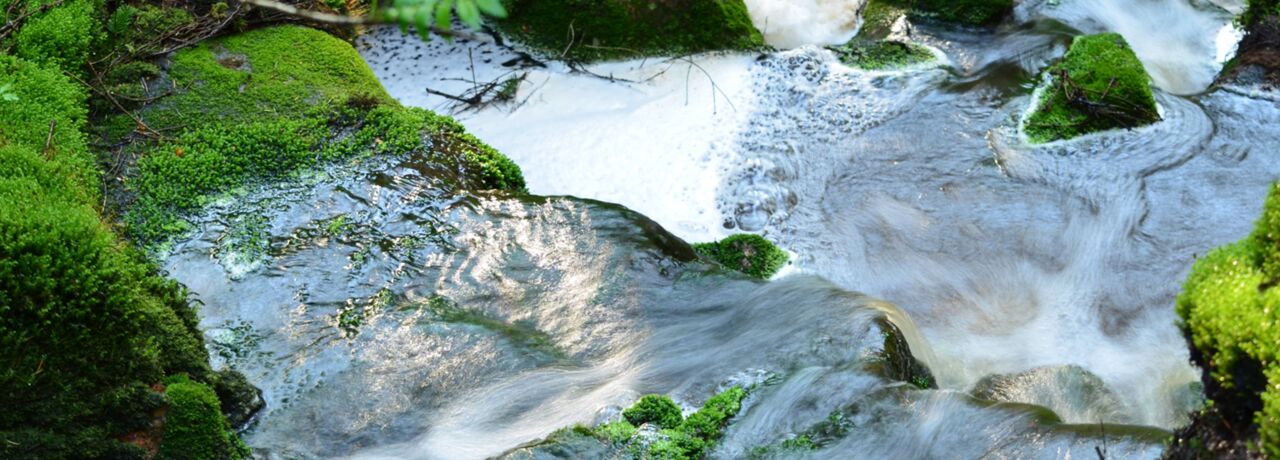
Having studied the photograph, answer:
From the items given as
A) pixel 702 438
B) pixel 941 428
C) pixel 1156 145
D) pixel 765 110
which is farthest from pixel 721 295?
pixel 1156 145

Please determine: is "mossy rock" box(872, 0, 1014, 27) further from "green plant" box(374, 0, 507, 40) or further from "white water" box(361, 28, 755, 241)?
"green plant" box(374, 0, 507, 40)

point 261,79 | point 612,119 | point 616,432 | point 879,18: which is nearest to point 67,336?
point 616,432

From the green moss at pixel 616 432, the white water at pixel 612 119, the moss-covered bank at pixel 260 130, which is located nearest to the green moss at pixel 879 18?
the white water at pixel 612 119

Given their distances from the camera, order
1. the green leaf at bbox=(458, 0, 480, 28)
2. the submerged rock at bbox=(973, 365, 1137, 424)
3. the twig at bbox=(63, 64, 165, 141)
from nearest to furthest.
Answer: the green leaf at bbox=(458, 0, 480, 28) → the submerged rock at bbox=(973, 365, 1137, 424) → the twig at bbox=(63, 64, 165, 141)

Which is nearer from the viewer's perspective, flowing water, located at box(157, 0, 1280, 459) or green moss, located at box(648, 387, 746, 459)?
green moss, located at box(648, 387, 746, 459)

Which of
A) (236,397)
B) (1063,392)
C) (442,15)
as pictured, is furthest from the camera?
(1063,392)

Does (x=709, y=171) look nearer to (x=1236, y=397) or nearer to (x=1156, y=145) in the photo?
(x=1156, y=145)

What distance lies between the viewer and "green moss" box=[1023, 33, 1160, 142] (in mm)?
7633

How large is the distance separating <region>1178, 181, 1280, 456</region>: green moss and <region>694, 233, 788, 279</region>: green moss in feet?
11.1

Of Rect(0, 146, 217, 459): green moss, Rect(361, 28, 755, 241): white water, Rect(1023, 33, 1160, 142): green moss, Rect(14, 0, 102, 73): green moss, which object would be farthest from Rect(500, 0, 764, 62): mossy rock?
Rect(0, 146, 217, 459): green moss

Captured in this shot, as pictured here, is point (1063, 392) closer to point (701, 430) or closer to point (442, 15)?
point (701, 430)

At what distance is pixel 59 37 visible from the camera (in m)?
6.88

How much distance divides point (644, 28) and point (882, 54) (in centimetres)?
202

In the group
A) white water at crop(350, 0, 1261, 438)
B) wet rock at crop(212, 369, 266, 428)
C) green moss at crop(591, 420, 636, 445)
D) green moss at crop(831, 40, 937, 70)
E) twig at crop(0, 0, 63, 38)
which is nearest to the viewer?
green moss at crop(591, 420, 636, 445)
